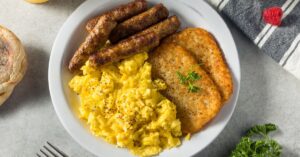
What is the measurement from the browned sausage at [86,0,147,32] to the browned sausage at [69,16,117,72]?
0.08 meters

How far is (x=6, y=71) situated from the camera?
4027 millimetres

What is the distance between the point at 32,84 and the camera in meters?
4.28

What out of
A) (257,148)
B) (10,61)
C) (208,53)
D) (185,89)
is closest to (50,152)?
(10,61)

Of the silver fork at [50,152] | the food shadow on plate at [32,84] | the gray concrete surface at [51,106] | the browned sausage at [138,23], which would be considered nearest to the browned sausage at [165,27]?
the browned sausage at [138,23]

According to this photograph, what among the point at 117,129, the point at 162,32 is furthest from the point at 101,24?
the point at 117,129

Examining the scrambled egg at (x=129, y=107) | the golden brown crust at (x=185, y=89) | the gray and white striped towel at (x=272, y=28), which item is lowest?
the scrambled egg at (x=129, y=107)

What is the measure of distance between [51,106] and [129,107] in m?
0.80

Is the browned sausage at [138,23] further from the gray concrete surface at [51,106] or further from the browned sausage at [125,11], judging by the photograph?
the gray concrete surface at [51,106]

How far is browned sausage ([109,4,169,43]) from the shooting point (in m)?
3.93

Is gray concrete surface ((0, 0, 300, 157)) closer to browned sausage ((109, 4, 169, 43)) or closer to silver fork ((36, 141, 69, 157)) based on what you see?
silver fork ((36, 141, 69, 157))

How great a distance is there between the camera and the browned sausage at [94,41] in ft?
12.5

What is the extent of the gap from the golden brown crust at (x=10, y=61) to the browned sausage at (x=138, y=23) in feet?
2.38

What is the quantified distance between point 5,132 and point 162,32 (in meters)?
1.52

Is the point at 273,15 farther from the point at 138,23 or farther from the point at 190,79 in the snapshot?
the point at 138,23
